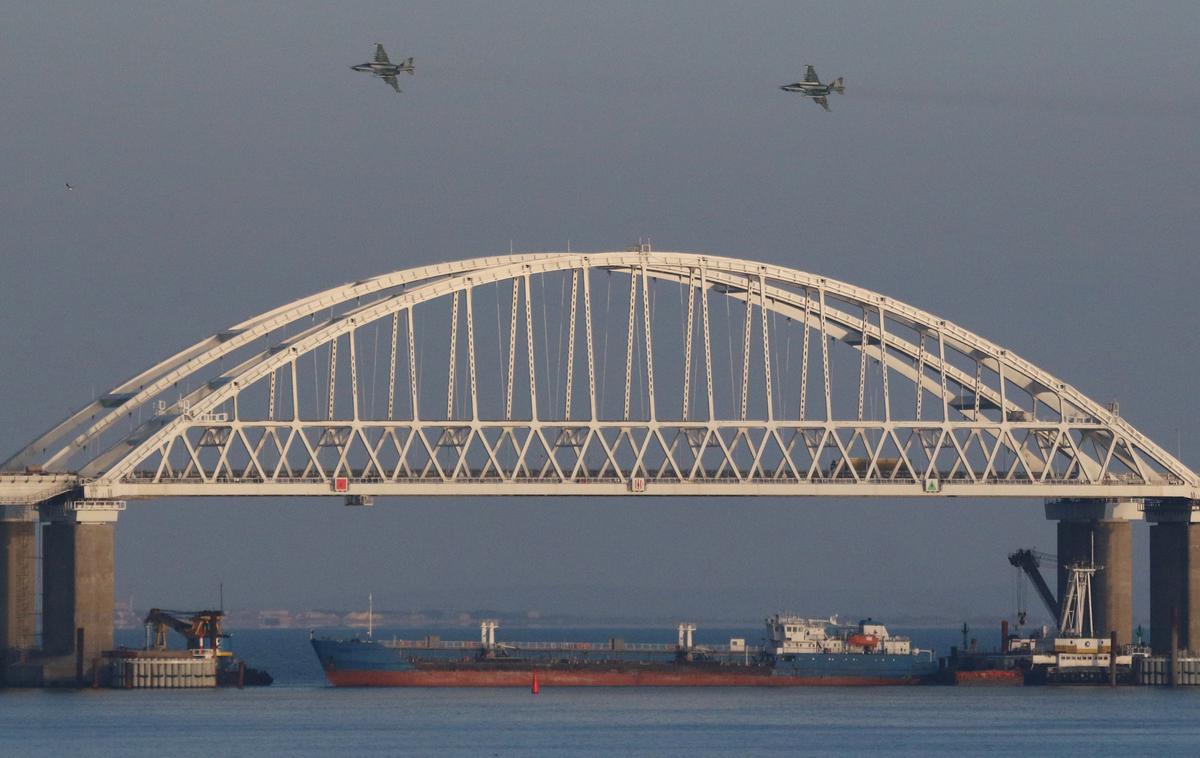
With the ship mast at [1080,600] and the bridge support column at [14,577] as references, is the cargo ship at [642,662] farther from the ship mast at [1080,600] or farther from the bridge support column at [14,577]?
the bridge support column at [14,577]

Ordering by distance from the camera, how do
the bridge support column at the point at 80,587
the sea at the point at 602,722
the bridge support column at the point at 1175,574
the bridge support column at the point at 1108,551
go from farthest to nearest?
the bridge support column at the point at 1108,551 → the bridge support column at the point at 1175,574 → the bridge support column at the point at 80,587 → the sea at the point at 602,722

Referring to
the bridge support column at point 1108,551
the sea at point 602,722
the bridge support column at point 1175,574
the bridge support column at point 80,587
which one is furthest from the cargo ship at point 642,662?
the bridge support column at point 80,587

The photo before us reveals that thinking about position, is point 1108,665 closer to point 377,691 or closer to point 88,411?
point 377,691

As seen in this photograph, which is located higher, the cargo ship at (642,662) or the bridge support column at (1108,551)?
the bridge support column at (1108,551)

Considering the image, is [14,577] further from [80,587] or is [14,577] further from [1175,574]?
[1175,574]

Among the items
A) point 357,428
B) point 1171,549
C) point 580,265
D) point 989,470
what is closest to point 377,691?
point 357,428

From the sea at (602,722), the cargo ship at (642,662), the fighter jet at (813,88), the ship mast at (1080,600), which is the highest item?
the fighter jet at (813,88)
